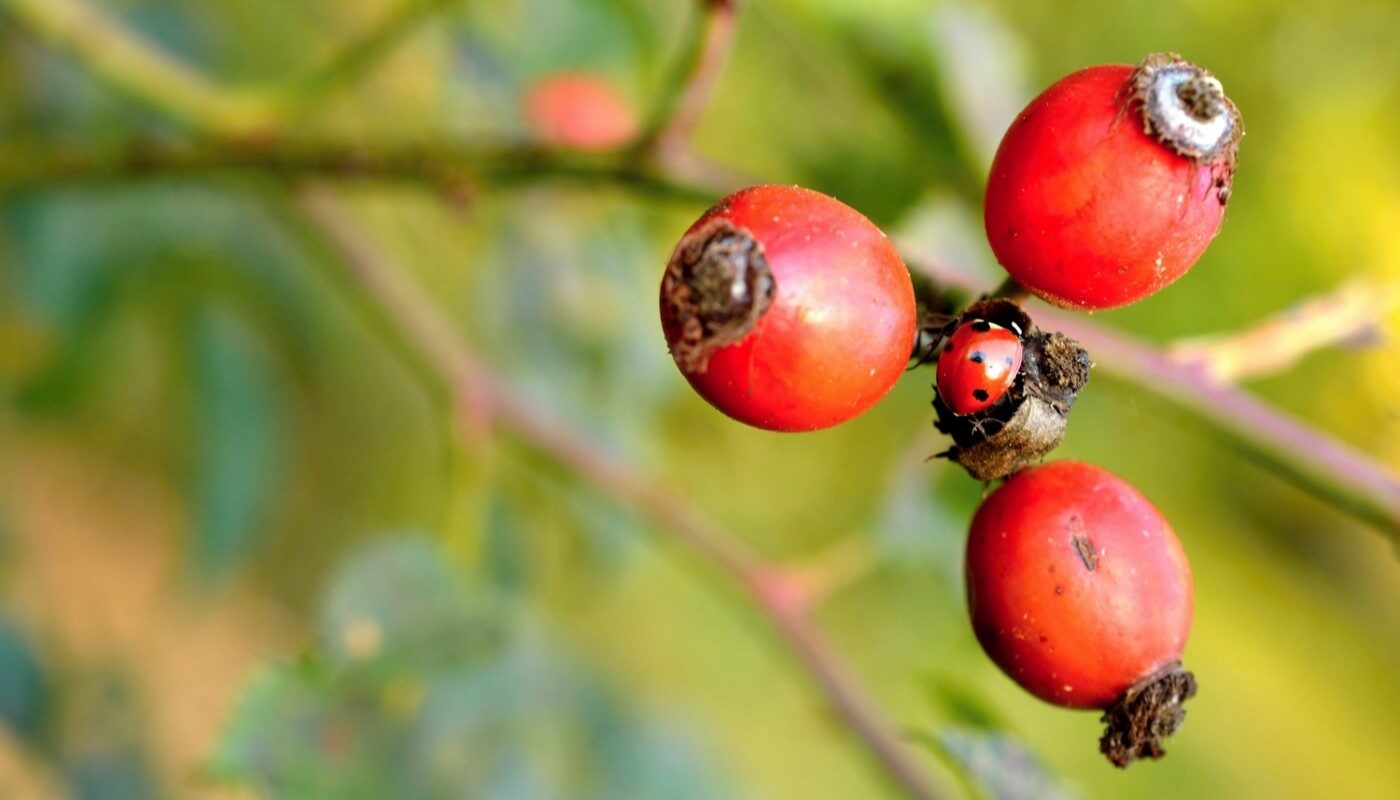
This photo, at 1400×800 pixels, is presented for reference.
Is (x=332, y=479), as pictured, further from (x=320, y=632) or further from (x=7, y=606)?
(x=320, y=632)

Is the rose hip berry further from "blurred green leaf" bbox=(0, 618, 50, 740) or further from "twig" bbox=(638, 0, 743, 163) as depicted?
"blurred green leaf" bbox=(0, 618, 50, 740)

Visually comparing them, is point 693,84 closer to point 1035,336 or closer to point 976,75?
point 1035,336

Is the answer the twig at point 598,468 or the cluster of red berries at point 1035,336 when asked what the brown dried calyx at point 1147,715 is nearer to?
the cluster of red berries at point 1035,336

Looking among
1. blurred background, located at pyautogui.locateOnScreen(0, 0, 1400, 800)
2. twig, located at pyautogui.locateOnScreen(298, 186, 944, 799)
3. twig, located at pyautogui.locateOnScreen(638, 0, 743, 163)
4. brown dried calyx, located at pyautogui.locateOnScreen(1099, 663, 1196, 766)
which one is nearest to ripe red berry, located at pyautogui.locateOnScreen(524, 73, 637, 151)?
blurred background, located at pyautogui.locateOnScreen(0, 0, 1400, 800)

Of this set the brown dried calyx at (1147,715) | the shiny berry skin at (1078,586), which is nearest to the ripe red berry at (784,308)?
the shiny berry skin at (1078,586)

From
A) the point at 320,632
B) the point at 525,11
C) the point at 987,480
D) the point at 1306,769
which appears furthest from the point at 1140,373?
the point at 1306,769

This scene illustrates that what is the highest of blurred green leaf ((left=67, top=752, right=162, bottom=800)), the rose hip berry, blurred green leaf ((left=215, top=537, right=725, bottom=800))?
blurred green leaf ((left=67, top=752, right=162, bottom=800))
